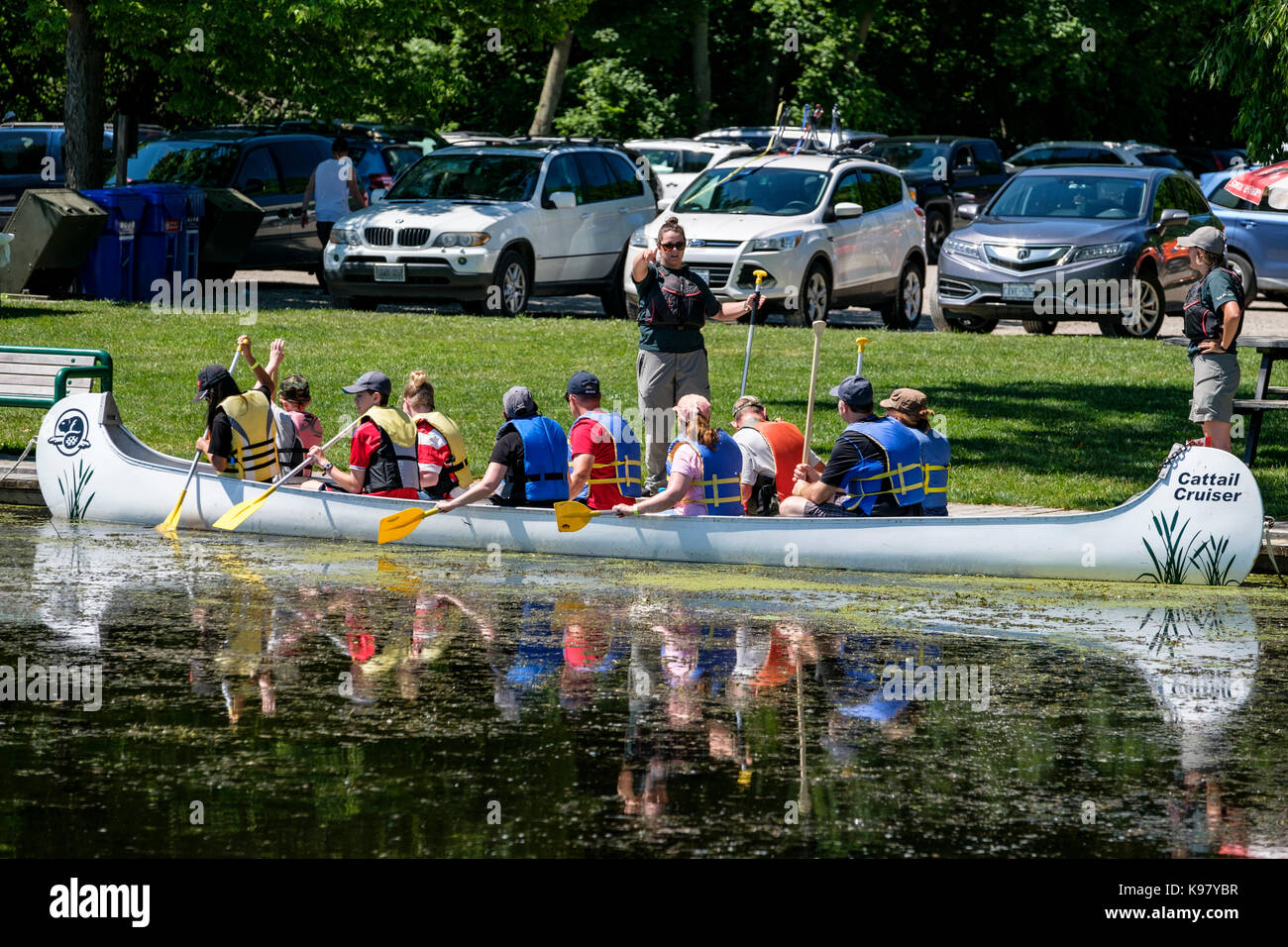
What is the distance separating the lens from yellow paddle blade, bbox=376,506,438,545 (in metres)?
12.1

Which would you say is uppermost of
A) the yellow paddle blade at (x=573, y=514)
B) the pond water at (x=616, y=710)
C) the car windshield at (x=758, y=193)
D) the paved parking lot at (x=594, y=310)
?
the car windshield at (x=758, y=193)

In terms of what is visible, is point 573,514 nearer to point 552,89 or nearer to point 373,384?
point 373,384

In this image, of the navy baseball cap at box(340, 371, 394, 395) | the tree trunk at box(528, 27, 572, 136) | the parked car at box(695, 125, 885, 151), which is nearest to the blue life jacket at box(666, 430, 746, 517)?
the navy baseball cap at box(340, 371, 394, 395)

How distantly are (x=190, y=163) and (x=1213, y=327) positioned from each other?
51.8ft

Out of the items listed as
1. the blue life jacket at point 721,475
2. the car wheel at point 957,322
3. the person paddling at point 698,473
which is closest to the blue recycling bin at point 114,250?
the car wheel at point 957,322

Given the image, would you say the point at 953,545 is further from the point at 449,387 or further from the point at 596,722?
the point at 449,387

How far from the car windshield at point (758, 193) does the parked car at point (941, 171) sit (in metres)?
9.65

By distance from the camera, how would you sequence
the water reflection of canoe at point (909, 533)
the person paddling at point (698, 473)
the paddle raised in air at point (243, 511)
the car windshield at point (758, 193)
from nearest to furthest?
1. the water reflection of canoe at point (909, 533)
2. the person paddling at point (698, 473)
3. the paddle raised in air at point (243, 511)
4. the car windshield at point (758, 193)

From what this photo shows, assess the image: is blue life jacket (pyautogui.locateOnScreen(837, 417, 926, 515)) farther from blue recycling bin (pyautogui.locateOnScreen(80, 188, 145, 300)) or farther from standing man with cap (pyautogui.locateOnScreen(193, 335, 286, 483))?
blue recycling bin (pyautogui.locateOnScreen(80, 188, 145, 300))

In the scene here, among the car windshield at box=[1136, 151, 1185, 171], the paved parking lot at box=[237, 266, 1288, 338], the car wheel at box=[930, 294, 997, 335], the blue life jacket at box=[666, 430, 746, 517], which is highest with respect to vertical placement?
the car windshield at box=[1136, 151, 1185, 171]

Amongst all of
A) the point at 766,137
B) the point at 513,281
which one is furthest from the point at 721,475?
the point at 766,137

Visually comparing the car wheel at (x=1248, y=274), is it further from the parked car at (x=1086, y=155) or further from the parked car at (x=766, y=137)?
the parked car at (x=766, y=137)

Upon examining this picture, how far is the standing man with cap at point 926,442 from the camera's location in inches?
440
